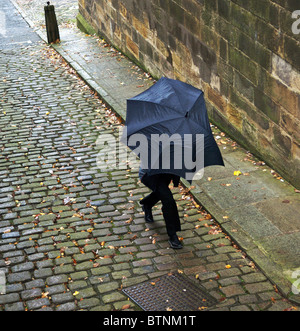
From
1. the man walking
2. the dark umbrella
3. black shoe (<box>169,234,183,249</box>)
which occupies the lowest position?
black shoe (<box>169,234,183,249</box>)

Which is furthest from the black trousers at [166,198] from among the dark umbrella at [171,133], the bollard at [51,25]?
the bollard at [51,25]

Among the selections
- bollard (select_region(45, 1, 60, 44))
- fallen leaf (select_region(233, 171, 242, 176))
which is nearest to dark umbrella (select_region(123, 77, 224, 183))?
fallen leaf (select_region(233, 171, 242, 176))

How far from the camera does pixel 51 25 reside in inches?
680

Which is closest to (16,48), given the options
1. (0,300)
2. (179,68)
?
(179,68)

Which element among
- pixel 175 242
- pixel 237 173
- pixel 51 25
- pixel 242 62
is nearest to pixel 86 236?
pixel 175 242

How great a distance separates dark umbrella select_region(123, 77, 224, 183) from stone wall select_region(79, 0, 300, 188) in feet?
6.20

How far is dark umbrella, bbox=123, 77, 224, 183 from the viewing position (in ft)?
21.9

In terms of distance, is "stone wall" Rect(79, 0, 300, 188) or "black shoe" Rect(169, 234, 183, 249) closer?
"black shoe" Rect(169, 234, 183, 249)

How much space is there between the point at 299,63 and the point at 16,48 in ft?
36.6

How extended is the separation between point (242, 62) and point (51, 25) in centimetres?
921

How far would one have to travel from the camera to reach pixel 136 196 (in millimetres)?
8742

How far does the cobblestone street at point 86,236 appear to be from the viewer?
21.6 ft

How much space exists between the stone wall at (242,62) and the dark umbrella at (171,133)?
1890mm

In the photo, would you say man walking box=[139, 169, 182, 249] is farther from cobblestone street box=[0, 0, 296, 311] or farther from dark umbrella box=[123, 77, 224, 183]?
dark umbrella box=[123, 77, 224, 183]
